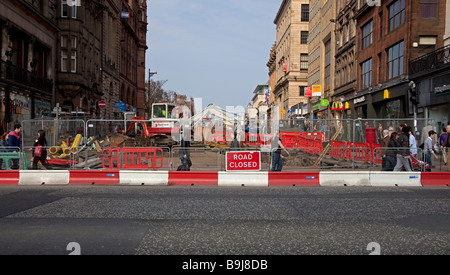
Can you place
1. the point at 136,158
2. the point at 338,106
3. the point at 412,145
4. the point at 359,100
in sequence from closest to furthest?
the point at 136,158 < the point at 412,145 < the point at 359,100 < the point at 338,106

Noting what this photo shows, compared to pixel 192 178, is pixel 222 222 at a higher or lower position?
lower

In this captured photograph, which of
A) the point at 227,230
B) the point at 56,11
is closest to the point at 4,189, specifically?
the point at 227,230

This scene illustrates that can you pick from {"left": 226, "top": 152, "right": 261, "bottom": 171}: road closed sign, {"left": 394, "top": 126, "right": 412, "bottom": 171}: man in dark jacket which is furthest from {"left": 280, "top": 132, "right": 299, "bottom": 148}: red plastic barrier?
{"left": 226, "top": 152, "right": 261, "bottom": 171}: road closed sign

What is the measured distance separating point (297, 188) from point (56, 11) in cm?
3586

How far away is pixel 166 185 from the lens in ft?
45.2

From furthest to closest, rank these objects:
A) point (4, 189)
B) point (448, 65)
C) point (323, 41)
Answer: point (323, 41), point (448, 65), point (4, 189)

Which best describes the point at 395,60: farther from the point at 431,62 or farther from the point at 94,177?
the point at 94,177

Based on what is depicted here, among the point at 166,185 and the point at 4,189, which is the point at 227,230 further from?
the point at 4,189

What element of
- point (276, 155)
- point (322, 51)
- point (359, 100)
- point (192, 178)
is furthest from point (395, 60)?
point (322, 51)

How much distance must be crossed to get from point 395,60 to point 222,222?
2919 centimetres

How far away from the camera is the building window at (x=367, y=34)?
3881cm

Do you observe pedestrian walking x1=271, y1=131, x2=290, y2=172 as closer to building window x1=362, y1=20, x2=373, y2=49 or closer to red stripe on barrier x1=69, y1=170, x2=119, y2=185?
red stripe on barrier x1=69, y1=170, x2=119, y2=185

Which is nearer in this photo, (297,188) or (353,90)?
(297,188)

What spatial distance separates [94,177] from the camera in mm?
13891
